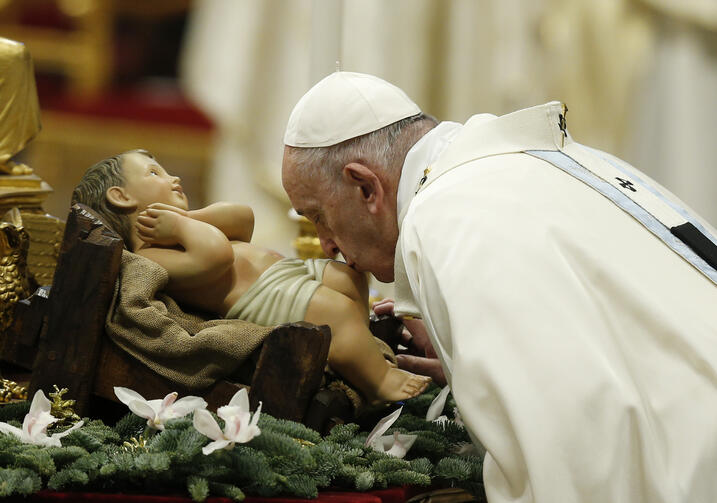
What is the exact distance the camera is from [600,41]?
4406mm

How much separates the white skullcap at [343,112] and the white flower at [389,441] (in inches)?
24.0

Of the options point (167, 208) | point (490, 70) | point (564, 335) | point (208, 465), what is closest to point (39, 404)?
point (208, 465)

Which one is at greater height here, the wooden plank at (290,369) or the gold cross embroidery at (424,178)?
the gold cross embroidery at (424,178)

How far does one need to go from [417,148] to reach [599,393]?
2.29 feet

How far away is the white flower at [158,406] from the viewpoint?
5.20 ft

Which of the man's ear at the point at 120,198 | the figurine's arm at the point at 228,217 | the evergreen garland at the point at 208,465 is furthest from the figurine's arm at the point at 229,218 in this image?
the evergreen garland at the point at 208,465

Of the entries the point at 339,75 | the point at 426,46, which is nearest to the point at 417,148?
the point at 339,75

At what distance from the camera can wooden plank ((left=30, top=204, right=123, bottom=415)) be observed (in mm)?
1741

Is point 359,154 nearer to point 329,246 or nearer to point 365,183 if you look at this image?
point 365,183

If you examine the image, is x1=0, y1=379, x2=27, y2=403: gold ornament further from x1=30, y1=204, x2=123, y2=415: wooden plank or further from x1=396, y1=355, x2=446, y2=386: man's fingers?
x1=396, y1=355, x2=446, y2=386: man's fingers

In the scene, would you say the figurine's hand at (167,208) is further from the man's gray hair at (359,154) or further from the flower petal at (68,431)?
the flower petal at (68,431)

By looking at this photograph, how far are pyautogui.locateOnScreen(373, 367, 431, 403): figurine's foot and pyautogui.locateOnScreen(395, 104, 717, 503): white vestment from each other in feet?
0.44

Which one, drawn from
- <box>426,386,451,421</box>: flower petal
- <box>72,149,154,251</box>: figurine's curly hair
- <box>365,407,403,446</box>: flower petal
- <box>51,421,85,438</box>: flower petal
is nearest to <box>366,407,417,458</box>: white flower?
<box>365,407,403,446</box>: flower petal

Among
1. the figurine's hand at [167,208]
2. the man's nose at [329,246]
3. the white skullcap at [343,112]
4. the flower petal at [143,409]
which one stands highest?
the white skullcap at [343,112]
